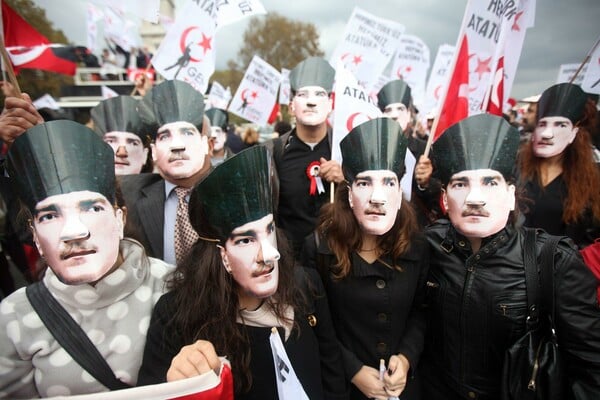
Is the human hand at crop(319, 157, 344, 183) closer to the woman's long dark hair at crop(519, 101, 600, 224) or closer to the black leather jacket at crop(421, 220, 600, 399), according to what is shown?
the black leather jacket at crop(421, 220, 600, 399)

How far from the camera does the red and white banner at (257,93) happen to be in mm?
6109

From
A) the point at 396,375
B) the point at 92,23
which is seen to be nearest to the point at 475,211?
the point at 396,375

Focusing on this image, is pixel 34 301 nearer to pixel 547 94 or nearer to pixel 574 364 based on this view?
pixel 574 364

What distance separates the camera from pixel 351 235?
2.11 m

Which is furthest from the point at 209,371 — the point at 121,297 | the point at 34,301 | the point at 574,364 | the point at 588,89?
the point at 588,89

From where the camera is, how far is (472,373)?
1.92 metres

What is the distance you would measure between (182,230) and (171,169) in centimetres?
41

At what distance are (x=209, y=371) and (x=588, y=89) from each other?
4.42 metres

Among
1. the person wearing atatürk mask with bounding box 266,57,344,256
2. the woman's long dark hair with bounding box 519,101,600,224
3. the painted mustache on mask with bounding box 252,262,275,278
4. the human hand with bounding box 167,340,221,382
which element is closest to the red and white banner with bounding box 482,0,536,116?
the woman's long dark hair with bounding box 519,101,600,224

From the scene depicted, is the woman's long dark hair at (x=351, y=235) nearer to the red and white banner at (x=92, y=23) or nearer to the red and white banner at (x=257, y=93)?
the red and white banner at (x=257, y=93)

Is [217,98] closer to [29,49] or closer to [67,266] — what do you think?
[29,49]

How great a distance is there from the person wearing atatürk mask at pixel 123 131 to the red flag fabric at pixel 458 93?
2.38 meters

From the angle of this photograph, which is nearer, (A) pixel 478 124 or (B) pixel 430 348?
(A) pixel 478 124

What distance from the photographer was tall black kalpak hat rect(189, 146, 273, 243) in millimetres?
1507
